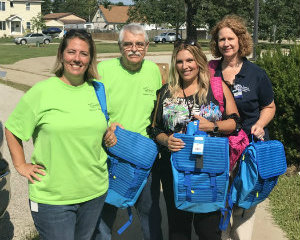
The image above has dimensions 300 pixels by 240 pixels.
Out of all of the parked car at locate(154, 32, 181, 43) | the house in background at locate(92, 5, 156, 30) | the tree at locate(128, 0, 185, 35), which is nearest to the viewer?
the tree at locate(128, 0, 185, 35)

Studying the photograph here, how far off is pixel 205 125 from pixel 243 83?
0.56 metres

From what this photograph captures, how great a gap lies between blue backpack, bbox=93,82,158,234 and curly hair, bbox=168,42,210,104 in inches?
16.6

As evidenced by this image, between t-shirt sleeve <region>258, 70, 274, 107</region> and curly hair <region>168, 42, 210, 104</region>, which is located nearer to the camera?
curly hair <region>168, 42, 210, 104</region>

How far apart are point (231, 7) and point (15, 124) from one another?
39.7 m

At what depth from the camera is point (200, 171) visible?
255cm

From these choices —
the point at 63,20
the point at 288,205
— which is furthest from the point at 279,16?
Answer: the point at 63,20

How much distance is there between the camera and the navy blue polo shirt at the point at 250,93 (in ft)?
9.52

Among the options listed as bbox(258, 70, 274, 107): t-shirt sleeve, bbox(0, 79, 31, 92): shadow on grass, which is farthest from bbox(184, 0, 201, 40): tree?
bbox(258, 70, 274, 107): t-shirt sleeve

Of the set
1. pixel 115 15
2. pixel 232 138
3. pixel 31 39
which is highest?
pixel 115 15

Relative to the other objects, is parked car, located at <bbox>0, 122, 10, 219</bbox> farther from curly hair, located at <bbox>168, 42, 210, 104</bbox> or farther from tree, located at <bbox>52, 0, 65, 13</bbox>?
tree, located at <bbox>52, 0, 65, 13</bbox>

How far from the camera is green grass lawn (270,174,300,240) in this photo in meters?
3.80

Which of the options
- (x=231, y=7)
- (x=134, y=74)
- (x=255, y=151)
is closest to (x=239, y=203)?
(x=255, y=151)

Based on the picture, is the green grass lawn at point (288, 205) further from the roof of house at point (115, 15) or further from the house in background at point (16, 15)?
the roof of house at point (115, 15)

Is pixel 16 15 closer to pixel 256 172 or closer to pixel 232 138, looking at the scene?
pixel 232 138
